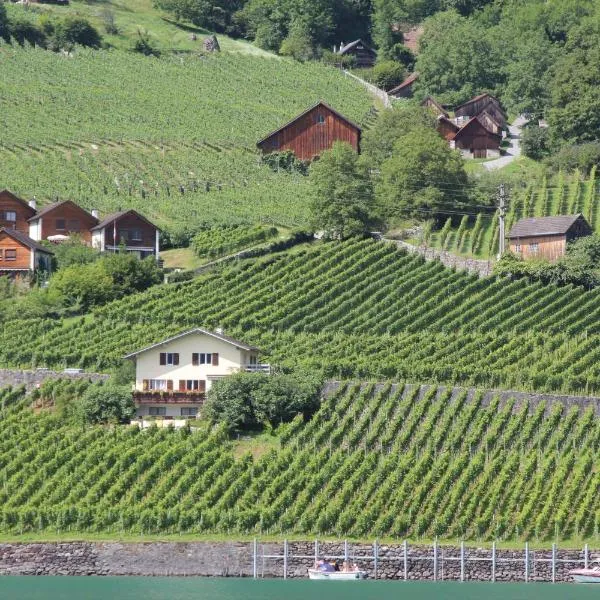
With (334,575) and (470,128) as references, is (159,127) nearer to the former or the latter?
(470,128)

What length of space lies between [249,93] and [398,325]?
182 ft

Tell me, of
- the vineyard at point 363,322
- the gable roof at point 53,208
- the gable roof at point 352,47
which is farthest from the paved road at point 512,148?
the gable roof at point 53,208

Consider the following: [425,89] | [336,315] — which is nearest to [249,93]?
[425,89]

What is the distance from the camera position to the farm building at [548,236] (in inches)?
4405

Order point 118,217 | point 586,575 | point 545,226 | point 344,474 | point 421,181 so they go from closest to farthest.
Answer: point 586,575 → point 344,474 → point 545,226 → point 118,217 → point 421,181

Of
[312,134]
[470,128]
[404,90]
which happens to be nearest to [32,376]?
[312,134]

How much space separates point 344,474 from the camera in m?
84.8

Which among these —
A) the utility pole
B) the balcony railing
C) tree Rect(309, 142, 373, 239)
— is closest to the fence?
the balcony railing

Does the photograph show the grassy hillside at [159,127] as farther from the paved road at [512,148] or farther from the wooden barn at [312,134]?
the paved road at [512,148]

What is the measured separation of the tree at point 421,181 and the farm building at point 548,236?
598cm

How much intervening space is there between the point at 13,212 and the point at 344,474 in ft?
122

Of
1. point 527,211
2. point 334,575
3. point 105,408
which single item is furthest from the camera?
point 527,211

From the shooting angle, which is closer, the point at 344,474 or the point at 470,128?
the point at 344,474

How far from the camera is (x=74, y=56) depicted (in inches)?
6368
